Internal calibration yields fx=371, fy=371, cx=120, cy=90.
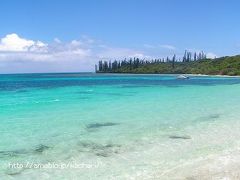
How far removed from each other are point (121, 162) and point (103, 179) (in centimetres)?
166

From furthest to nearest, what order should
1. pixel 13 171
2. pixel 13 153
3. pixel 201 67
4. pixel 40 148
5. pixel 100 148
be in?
Result: pixel 201 67 → pixel 40 148 → pixel 100 148 → pixel 13 153 → pixel 13 171

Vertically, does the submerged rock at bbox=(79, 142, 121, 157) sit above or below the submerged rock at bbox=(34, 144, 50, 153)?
above

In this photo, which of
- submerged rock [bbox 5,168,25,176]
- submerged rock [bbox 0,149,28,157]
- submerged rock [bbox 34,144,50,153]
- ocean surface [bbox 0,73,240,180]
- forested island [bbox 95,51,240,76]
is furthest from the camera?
forested island [bbox 95,51,240,76]

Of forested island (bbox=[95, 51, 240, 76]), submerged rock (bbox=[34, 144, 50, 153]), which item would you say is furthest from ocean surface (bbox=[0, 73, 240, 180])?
forested island (bbox=[95, 51, 240, 76])

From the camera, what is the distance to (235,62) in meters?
140

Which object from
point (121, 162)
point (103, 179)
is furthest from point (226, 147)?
point (103, 179)

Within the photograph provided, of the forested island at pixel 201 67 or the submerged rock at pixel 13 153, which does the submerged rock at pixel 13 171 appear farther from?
the forested island at pixel 201 67

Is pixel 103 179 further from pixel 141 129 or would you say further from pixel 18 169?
pixel 141 129

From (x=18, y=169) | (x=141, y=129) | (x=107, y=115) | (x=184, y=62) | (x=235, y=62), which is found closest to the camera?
(x=18, y=169)

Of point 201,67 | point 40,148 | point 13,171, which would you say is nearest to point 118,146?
point 40,148

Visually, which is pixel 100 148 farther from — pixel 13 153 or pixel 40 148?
pixel 13 153

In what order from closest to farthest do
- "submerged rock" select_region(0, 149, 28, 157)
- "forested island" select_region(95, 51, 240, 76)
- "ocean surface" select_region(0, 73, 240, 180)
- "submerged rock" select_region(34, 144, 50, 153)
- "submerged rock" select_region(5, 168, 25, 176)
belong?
1. "submerged rock" select_region(5, 168, 25, 176)
2. "ocean surface" select_region(0, 73, 240, 180)
3. "submerged rock" select_region(0, 149, 28, 157)
4. "submerged rock" select_region(34, 144, 50, 153)
5. "forested island" select_region(95, 51, 240, 76)

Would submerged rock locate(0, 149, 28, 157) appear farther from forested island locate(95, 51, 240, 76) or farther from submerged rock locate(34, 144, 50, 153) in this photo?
forested island locate(95, 51, 240, 76)

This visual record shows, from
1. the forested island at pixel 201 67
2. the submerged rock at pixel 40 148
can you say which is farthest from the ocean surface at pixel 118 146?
the forested island at pixel 201 67
